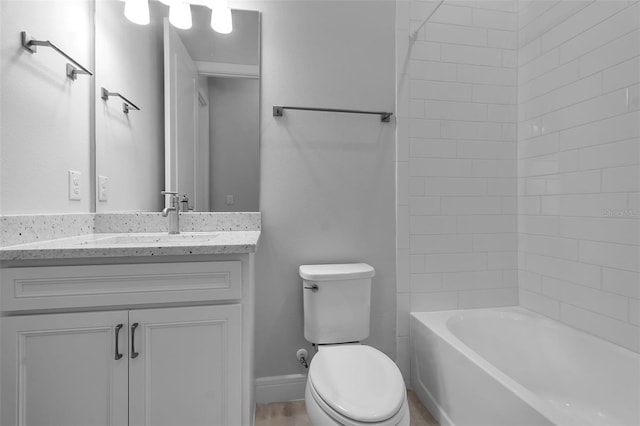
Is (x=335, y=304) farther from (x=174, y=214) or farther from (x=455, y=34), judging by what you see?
(x=455, y=34)

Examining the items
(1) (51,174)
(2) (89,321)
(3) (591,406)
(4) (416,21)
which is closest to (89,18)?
(1) (51,174)

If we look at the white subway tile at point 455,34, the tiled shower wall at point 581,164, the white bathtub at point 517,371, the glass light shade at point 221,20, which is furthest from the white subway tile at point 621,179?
the glass light shade at point 221,20

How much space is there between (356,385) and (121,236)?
1.20 metres

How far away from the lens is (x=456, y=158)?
1711mm

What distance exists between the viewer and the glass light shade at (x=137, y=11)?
1.43 meters

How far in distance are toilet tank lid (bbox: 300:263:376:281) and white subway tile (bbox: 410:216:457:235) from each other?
40 centimetres

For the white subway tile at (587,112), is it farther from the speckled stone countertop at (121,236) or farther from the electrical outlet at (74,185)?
the electrical outlet at (74,185)

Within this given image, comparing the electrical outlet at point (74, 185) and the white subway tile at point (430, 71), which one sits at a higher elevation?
the white subway tile at point (430, 71)

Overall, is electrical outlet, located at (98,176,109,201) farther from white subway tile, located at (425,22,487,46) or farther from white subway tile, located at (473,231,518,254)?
white subway tile, located at (473,231,518,254)

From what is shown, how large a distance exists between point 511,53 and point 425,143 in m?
0.79

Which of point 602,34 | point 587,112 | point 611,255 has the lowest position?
point 611,255

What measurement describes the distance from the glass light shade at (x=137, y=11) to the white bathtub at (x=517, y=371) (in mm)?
2073

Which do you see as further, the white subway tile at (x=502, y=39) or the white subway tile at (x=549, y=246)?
the white subway tile at (x=502, y=39)

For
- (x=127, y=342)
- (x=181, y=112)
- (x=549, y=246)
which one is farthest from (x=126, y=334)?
(x=549, y=246)
